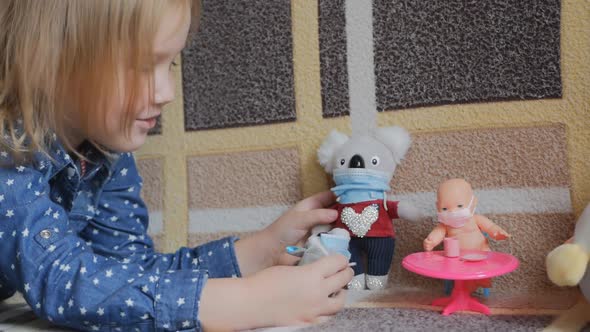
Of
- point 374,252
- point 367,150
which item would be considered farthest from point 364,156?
point 374,252

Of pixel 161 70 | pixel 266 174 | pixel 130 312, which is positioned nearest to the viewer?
pixel 130 312

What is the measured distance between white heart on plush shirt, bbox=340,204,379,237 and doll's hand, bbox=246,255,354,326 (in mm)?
91

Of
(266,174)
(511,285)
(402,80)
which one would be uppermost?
(402,80)

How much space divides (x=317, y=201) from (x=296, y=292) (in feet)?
0.67

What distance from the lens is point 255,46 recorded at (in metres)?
0.90

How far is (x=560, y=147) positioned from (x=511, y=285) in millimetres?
184

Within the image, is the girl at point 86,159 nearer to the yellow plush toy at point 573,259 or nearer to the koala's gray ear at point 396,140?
the koala's gray ear at point 396,140

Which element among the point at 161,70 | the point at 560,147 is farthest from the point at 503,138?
the point at 161,70

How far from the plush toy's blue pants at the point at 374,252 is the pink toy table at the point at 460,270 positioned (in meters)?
0.08

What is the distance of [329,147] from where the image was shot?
0.81 meters

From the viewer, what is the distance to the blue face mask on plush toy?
2.49 ft

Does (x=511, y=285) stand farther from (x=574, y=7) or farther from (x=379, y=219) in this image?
(x=574, y=7)

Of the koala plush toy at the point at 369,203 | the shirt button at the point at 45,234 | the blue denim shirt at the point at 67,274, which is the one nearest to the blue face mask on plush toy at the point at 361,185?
the koala plush toy at the point at 369,203

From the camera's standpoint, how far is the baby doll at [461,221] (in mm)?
694
